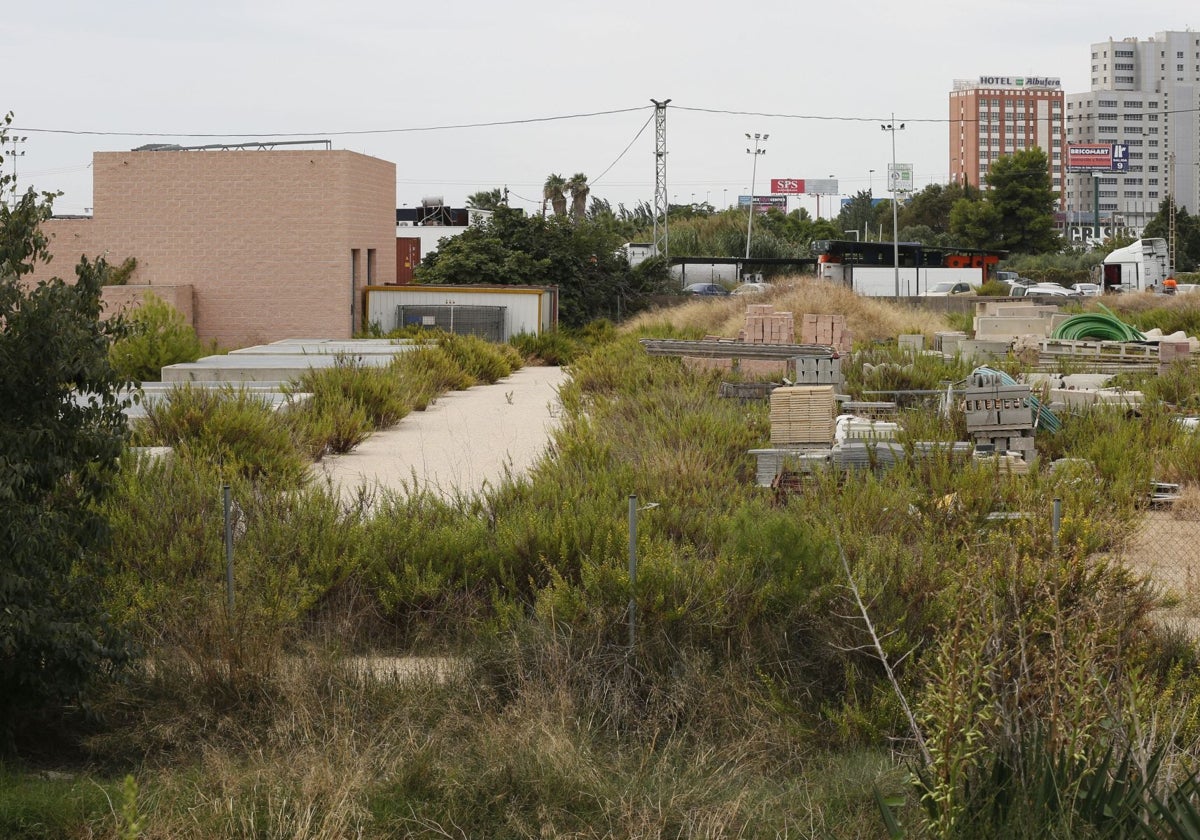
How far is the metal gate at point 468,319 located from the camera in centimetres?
3775

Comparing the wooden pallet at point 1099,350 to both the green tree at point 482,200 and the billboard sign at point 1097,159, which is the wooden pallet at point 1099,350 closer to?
the green tree at point 482,200

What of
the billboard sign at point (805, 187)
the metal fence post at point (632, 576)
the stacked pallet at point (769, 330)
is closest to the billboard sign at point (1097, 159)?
the billboard sign at point (805, 187)

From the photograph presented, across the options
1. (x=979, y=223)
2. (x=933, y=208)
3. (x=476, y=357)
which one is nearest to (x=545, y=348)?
(x=476, y=357)

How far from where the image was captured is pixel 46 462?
718 centimetres

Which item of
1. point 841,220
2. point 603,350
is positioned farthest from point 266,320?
point 841,220

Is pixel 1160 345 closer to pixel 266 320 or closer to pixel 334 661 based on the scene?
pixel 334 661

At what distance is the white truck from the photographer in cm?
5866

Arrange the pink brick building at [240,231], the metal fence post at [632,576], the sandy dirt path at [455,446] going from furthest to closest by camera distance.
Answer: the pink brick building at [240,231]
the sandy dirt path at [455,446]
the metal fence post at [632,576]

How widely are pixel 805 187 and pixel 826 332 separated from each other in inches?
5134

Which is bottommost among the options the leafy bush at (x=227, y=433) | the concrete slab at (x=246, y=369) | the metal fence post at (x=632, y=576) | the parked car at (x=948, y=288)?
the metal fence post at (x=632, y=576)

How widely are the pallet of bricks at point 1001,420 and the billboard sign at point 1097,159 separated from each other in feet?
445

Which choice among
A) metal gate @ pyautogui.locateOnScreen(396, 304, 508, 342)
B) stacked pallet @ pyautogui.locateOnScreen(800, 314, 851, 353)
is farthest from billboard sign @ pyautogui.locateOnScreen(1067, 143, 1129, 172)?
stacked pallet @ pyautogui.locateOnScreen(800, 314, 851, 353)

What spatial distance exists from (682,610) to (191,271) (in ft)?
102

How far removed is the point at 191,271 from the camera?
36906 millimetres
